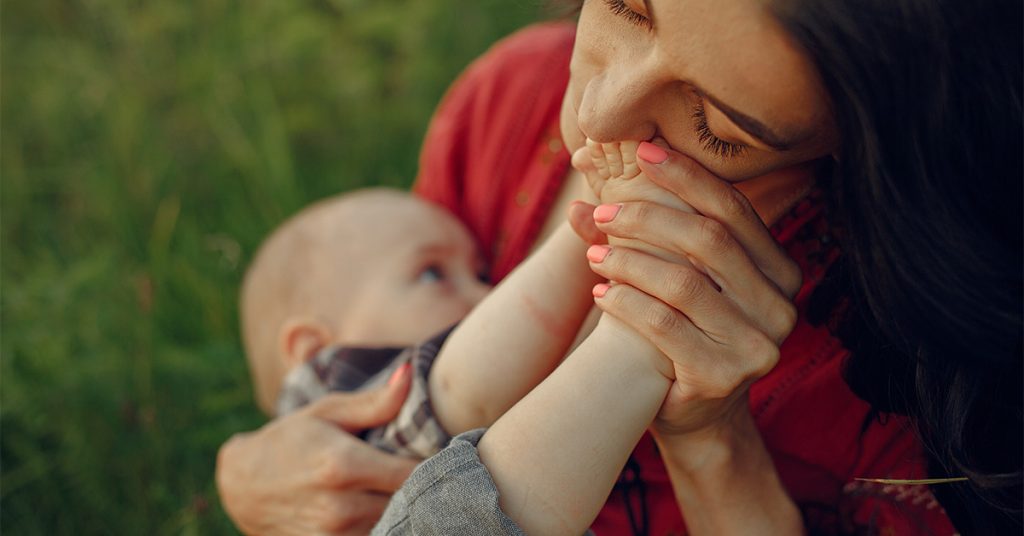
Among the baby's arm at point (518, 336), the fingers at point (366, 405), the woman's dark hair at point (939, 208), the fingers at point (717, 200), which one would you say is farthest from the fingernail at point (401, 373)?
Answer: the woman's dark hair at point (939, 208)

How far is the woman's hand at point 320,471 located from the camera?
150 cm

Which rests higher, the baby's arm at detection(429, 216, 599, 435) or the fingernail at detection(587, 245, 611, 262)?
the fingernail at detection(587, 245, 611, 262)

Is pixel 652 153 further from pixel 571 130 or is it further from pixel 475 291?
pixel 475 291

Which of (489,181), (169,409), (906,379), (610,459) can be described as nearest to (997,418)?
(906,379)

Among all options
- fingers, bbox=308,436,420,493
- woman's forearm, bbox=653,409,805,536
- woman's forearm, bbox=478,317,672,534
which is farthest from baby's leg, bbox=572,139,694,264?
fingers, bbox=308,436,420,493

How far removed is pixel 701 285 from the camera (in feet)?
3.64

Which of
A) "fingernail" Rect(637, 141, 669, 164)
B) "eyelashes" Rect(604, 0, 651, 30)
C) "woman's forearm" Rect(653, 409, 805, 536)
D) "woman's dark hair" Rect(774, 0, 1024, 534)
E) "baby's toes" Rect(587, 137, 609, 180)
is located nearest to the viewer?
"woman's dark hair" Rect(774, 0, 1024, 534)

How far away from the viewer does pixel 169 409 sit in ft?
7.27

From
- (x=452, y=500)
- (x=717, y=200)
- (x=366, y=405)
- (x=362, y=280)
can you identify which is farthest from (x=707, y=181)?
(x=362, y=280)

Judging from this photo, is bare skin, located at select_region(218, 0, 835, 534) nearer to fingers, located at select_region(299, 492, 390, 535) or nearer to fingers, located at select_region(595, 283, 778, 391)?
fingers, located at select_region(595, 283, 778, 391)

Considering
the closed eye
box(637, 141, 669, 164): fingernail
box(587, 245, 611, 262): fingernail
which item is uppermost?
box(637, 141, 669, 164): fingernail

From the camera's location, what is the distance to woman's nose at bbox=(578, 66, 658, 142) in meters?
1.01

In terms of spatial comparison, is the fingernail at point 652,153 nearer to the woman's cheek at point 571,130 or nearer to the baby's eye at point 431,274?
the woman's cheek at point 571,130

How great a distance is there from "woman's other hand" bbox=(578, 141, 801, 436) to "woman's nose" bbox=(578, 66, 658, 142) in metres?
0.06
